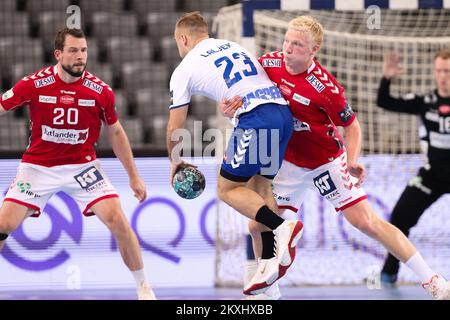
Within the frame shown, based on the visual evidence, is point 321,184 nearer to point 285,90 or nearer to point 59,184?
point 285,90

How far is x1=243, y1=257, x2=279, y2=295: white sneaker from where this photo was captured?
5.94 metres

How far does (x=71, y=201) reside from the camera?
8469mm

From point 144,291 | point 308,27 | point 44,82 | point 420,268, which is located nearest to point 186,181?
point 144,291

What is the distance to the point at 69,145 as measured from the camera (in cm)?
696

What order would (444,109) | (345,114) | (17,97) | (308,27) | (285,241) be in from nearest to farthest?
1. (285,241)
2. (308,27)
3. (345,114)
4. (17,97)
5. (444,109)

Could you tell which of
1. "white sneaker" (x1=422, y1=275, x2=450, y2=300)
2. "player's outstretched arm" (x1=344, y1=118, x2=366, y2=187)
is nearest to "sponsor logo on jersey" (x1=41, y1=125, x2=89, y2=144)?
"player's outstretched arm" (x1=344, y1=118, x2=366, y2=187)

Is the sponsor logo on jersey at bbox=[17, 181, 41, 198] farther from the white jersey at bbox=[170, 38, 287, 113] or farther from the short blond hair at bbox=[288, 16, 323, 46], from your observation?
the short blond hair at bbox=[288, 16, 323, 46]

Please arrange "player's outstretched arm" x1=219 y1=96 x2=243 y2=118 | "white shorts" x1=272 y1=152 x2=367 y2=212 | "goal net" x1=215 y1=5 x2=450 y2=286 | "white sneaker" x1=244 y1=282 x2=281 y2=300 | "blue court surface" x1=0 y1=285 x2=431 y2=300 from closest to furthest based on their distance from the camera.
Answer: "player's outstretched arm" x1=219 y1=96 x2=243 y2=118 < "white shorts" x1=272 y1=152 x2=367 y2=212 < "white sneaker" x1=244 y1=282 x2=281 y2=300 < "blue court surface" x1=0 y1=285 x2=431 y2=300 < "goal net" x1=215 y1=5 x2=450 y2=286

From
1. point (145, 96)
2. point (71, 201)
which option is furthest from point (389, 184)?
point (145, 96)

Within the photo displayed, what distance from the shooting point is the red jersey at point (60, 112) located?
692 centimetres

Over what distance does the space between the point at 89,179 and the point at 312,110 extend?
1.66m

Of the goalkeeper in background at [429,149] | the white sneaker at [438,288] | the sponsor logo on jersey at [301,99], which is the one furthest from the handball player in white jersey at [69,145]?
the goalkeeper in background at [429,149]

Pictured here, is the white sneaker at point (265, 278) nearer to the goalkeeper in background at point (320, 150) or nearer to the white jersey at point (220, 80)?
the goalkeeper in background at point (320, 150)

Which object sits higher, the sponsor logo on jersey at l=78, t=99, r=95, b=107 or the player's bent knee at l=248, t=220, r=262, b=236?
the sponsor logo on jersey at l=78, t=99, r=95, b=107
